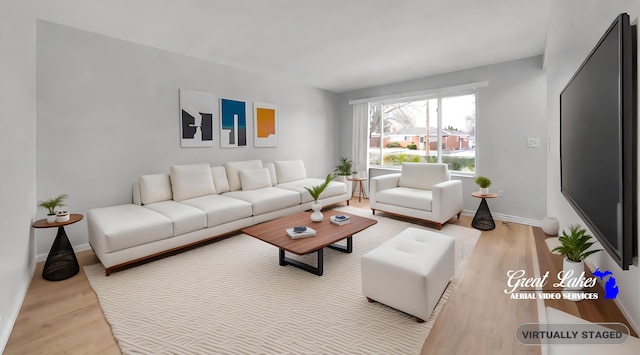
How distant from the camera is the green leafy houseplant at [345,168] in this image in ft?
19.9

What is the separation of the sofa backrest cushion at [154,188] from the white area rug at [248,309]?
2.95 feet

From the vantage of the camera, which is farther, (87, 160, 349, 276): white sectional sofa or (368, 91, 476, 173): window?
(368, 91, 476, 173): window

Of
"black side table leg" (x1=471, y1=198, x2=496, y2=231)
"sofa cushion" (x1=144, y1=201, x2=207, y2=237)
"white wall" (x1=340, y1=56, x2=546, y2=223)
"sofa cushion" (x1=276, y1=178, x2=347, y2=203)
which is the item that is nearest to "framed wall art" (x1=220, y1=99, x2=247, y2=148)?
"sofa cushion" (x1=276, y1=178, x2=347, y2=203)

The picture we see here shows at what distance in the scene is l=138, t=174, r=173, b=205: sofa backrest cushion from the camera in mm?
3543

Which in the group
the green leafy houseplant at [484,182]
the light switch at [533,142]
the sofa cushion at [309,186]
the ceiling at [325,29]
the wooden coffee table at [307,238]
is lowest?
the wooden coffee table at [307,238]

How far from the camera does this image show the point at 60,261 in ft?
8.94

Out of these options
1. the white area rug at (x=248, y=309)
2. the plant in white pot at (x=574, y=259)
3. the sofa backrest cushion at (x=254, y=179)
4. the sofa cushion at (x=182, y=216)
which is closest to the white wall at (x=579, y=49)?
the plant in white pot at (x=574, y=259)

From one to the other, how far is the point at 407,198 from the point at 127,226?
3379mm

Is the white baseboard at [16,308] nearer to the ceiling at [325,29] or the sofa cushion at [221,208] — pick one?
the sofa cushion at [221,208]

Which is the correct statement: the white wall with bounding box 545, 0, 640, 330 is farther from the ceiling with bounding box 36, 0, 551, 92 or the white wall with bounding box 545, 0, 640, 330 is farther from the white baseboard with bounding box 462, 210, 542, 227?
the white baseboard with bounding box 462, 210, 542, 227

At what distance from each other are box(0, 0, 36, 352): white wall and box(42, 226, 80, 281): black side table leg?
0.14 meters

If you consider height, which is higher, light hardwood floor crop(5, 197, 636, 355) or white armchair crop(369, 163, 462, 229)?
white armchair crop(369, 163, 462, 229)

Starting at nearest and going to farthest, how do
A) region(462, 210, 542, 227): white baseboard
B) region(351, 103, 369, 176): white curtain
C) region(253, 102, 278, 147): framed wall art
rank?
1. region(462, 210, 542, 227): white baseboard
2. region(253, 102, 278, 147): framed wall art
3. region(351, 103, 369, 176): white curtain

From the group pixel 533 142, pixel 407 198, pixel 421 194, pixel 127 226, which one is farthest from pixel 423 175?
pixel 127 226
